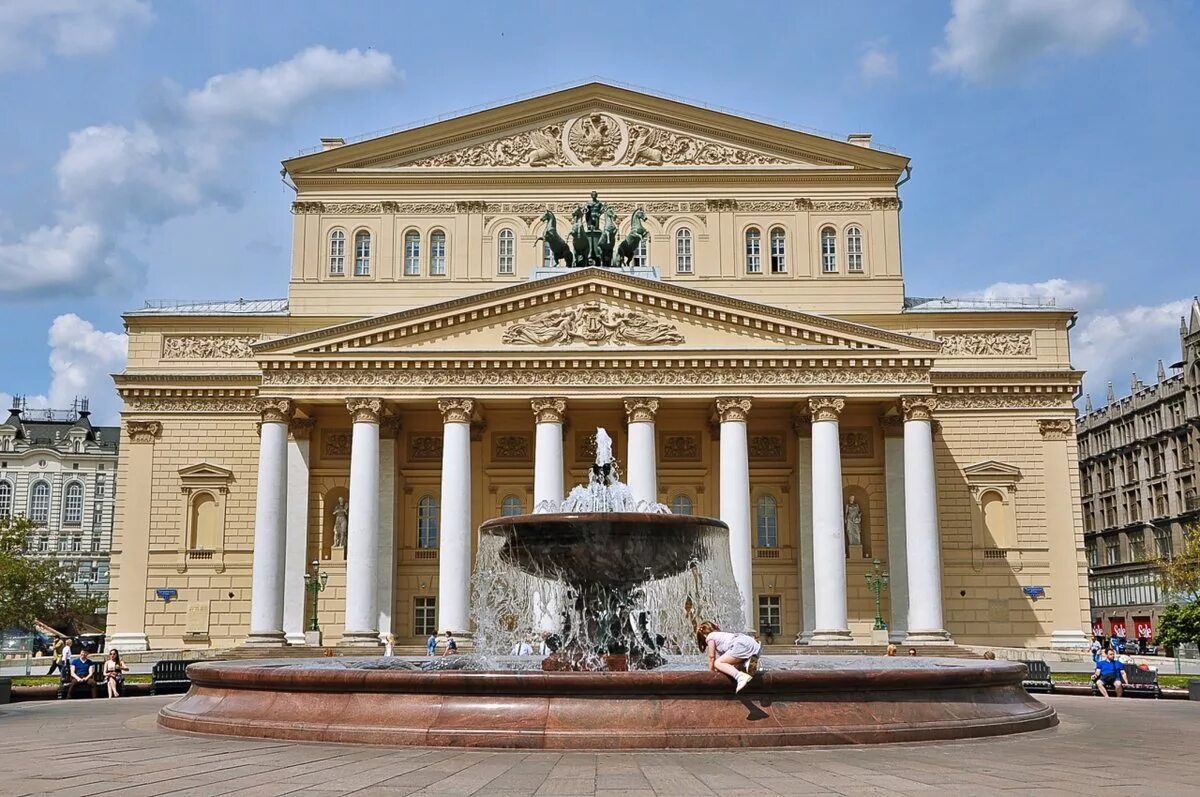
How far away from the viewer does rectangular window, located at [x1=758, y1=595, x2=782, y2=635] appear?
45.4m

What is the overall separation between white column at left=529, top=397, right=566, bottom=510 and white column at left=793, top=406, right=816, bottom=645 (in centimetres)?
894

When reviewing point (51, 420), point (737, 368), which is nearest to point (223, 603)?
point (737, 368)

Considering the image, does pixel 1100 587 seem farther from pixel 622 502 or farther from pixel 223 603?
pixel 622 502

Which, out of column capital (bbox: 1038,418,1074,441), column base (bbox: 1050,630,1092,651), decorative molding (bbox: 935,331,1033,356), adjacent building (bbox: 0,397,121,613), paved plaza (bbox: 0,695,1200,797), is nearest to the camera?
paved plaza (bbox: 0,695,1200,797)

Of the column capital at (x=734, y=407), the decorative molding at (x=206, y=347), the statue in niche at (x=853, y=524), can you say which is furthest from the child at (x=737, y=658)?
the decorative molding at (x=206, y=347)

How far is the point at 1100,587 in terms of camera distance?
90875 millimetres

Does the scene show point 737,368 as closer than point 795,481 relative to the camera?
Yes

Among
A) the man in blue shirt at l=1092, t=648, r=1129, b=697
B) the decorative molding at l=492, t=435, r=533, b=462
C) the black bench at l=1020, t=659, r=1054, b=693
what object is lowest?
the black bench at l=1020, t=659, r=1054, b=693

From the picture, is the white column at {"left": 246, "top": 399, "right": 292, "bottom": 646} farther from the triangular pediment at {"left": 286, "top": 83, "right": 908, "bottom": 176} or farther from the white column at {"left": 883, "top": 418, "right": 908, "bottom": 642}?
the white column at {"left": 883, "top": 418, "right": 908, "bottom": 642}

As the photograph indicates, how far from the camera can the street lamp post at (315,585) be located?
140 ft

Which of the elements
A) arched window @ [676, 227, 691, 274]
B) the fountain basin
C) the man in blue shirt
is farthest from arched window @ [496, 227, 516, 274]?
the fountain basin

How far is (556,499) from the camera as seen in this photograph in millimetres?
40188

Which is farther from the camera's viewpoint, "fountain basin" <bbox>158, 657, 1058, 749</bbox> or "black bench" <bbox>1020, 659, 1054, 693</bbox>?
"black bench" <bbox>1020, 659, 1054, 693</bbox>

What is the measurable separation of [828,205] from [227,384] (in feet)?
82.6
